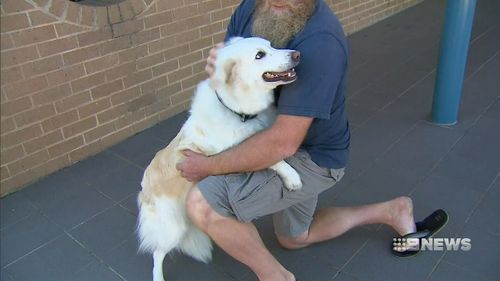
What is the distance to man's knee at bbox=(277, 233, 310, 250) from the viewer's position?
2.40 metres

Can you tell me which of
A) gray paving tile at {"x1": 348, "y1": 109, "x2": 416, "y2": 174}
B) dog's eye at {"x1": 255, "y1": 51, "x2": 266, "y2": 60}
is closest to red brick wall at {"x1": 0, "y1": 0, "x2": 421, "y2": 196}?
gray paving tile at {"x1": 348, "y1": 109, "x2": 416, "y2": 174}

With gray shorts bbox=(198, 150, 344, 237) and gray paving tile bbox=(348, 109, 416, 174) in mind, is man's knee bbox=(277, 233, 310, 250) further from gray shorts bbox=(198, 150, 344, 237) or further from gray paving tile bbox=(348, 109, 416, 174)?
gray paving tile bbox=(348, 109, 416, 174)

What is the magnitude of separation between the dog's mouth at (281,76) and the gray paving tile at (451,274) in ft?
4.22

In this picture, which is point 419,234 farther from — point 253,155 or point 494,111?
point 494,111

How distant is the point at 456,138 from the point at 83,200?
9.33 ft

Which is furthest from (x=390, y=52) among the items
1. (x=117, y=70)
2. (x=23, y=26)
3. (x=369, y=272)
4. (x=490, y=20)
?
(x=23, y=26)

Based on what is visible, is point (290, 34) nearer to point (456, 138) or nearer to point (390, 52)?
point (456, 138)

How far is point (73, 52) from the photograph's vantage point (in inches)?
126

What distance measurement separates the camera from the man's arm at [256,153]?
6.07 feet

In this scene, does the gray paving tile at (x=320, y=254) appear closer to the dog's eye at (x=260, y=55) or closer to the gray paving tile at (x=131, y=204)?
the gray paving tile at (x=131, y=204)

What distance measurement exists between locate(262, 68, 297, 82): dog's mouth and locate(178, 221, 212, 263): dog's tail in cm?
82

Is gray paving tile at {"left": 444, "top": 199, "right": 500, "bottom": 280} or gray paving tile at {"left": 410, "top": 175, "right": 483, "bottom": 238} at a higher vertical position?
gray paving tile at {"left": 410, "top": 175, "right": 483, "bottom": 238}

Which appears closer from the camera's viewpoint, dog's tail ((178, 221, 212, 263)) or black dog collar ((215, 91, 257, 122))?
black dog collar ((215, 91, 257, 122))

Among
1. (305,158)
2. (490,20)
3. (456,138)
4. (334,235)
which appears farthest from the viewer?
(490,20)
